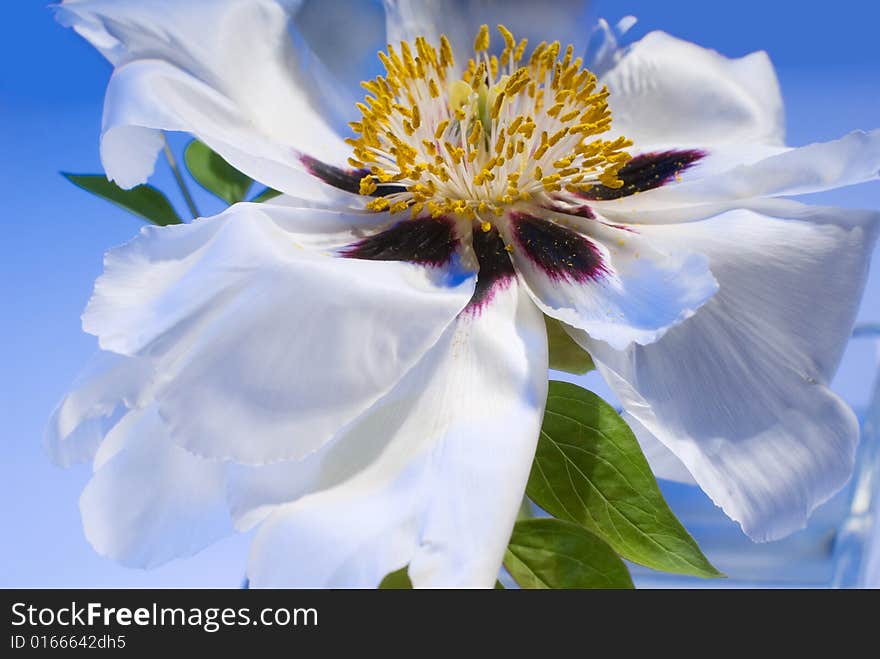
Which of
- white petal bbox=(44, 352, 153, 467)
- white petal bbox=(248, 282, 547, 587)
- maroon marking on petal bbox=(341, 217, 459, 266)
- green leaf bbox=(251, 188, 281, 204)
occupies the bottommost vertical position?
white petal bbox=(248, 282, 547, 587)

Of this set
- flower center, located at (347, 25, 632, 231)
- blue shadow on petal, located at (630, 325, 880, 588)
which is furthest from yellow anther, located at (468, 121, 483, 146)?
blue shadow on petal, located at (630, 325, 880, 588)

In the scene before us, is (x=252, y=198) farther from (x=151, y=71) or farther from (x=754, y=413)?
(x=754, y=413)

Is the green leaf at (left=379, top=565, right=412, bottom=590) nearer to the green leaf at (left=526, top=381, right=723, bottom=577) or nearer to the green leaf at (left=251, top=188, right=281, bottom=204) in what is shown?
the green leaf at (left=526, top=381, right=723, bottom=577)

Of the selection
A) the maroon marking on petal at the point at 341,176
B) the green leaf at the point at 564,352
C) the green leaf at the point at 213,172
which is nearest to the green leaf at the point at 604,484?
the green leaf at the point at 564,352

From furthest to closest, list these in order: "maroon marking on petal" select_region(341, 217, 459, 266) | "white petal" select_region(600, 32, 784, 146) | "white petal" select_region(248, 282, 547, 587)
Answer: "white petal" select_region(600, 32, 784, 146), "maroon marking on petal" select_region(341, 217, 459, 266), "white petal" select_region(248, 282, 547, 587)

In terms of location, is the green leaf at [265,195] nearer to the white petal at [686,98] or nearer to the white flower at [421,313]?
the white flower at [421,313]

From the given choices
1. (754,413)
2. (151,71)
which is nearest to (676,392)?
(754,413)
